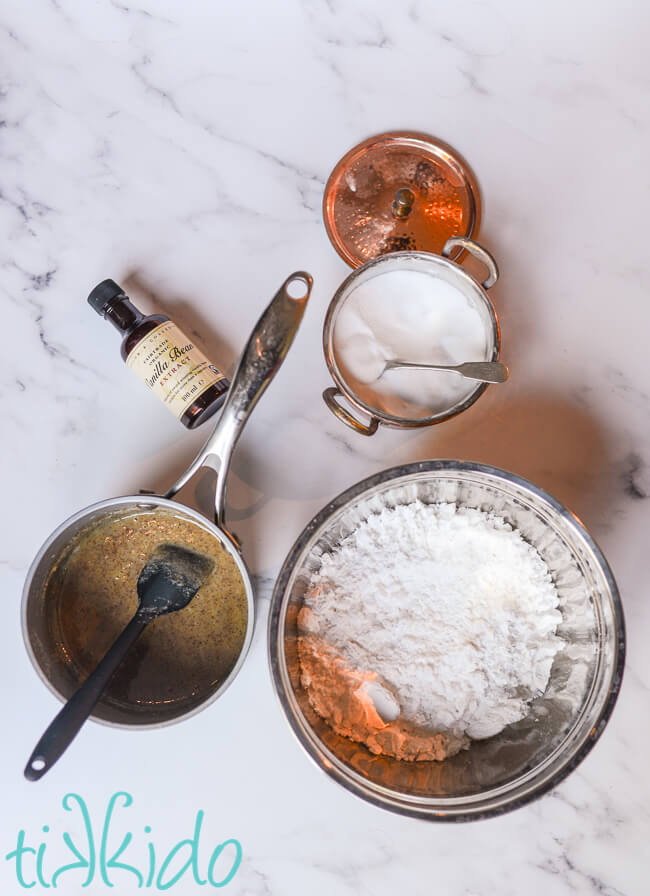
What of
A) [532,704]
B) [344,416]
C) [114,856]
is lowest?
[114,856]

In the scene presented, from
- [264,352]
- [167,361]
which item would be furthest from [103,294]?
[264,352]

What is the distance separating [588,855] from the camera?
89 cm

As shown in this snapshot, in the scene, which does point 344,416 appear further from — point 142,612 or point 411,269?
point 142,612

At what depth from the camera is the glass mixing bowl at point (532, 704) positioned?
0.71m

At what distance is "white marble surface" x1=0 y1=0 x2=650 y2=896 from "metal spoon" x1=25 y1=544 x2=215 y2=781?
11 cm

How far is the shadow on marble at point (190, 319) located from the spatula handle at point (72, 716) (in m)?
0.37

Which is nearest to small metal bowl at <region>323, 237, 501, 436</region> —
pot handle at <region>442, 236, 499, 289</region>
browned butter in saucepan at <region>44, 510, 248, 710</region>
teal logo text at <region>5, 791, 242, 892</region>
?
pot handle at <region>442, 236, 499, 289</region>

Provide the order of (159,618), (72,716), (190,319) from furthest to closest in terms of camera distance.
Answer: (190,319), (159,618), (72,716)

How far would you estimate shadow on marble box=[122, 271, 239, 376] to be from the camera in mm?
920

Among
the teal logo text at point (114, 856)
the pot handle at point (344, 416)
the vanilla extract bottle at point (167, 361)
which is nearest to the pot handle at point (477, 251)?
the pot handle at point (344, 416)

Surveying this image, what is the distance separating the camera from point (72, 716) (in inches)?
28.2

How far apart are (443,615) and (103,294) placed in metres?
0.55

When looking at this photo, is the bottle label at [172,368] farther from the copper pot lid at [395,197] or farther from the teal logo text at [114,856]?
the teal logo text at [114,856]

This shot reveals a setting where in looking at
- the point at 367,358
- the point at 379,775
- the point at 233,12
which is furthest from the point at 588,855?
the point at 233,12
